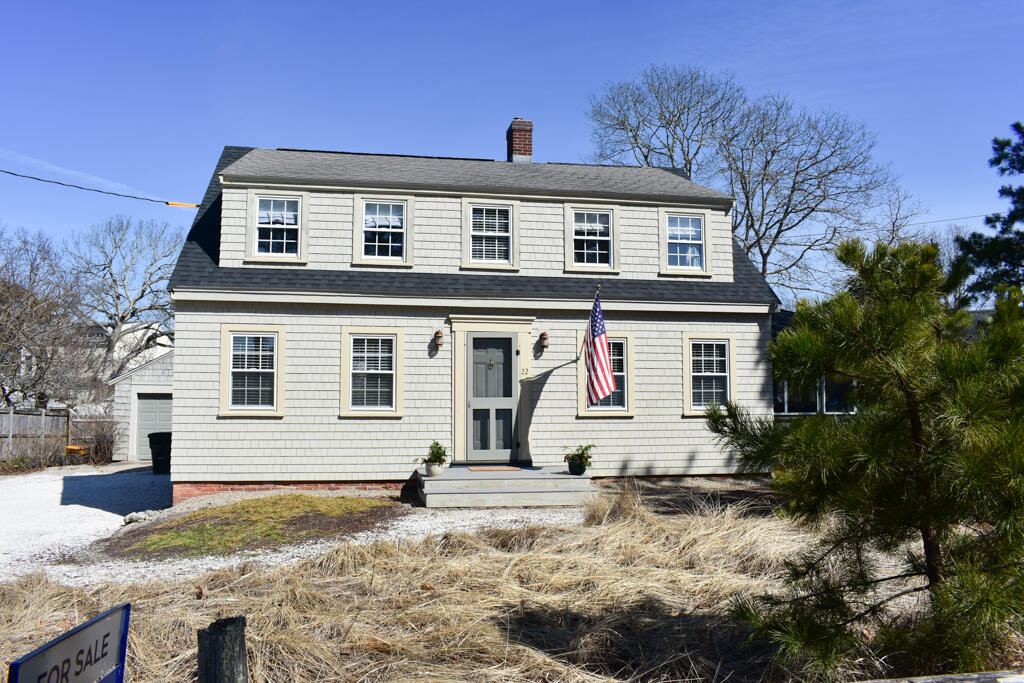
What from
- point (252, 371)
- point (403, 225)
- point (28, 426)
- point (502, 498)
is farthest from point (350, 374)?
point (28, 426)

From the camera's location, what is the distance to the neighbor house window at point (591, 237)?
47.9 ft

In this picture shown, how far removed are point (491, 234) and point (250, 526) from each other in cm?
703

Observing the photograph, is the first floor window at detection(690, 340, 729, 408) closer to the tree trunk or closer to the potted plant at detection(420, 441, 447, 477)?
the potted plant at detection(420, 441, 447, 477)

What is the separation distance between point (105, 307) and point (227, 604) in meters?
38.1

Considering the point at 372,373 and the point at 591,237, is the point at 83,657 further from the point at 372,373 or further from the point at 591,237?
the point at 591,237

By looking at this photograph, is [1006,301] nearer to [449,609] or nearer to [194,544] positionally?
[449,609]

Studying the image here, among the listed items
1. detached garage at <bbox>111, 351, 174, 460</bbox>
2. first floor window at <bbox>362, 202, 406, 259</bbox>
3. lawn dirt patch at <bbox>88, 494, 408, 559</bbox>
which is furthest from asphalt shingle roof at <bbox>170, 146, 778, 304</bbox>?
detached garage at <bbox>111, 351, 174, 460</bbox>

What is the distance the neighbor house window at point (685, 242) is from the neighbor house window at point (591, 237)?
1.31 m

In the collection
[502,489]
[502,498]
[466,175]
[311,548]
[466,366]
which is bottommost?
[311,548]

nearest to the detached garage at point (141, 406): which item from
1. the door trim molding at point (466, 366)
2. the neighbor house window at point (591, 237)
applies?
the door trim molding at point (466, 366)

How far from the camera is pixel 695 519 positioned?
834cm

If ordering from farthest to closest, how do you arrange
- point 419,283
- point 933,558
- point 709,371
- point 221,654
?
point 709,371 → point 419,283 → point 933,558 → point 221,654

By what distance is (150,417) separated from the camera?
875 inches

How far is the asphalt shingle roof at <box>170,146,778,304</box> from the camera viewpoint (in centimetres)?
1312
